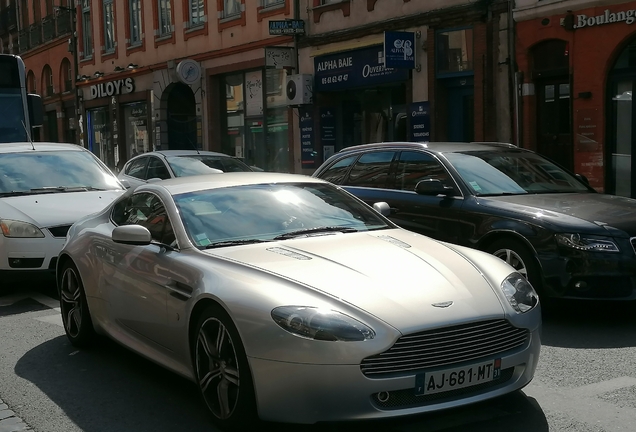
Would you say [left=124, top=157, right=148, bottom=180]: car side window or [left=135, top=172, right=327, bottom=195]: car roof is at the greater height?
[left=135, top=172, right=327, bottom=195]: car roof

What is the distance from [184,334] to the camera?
507 cm

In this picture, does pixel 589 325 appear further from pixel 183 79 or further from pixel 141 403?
pixel 183 79

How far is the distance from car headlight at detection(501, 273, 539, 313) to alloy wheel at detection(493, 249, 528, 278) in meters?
2.55

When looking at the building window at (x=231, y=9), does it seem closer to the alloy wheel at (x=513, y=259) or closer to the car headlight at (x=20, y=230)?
the car headlight at (x=20, y=230)

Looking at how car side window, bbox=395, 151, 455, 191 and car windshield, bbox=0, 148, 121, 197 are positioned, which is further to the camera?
car windshield, bbox=0, 148, 121, 197

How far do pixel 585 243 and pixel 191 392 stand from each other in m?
3.55

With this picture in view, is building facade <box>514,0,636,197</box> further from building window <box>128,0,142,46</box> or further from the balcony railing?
the balcony railing

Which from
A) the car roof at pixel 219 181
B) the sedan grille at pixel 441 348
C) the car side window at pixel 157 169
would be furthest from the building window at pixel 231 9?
the sedan grille at pixel 441 348

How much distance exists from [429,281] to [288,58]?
60.5 ft

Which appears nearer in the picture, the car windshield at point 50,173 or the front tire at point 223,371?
the front tire at point 223,371

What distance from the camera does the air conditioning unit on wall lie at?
2189 centimetres

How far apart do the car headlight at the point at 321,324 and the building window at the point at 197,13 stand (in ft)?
79.6

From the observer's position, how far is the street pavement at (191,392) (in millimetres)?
4770

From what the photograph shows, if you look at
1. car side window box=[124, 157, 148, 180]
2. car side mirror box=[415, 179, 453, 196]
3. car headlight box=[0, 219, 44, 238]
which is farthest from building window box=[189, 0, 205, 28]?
car side mirror box=[415, 179, 453, 196]
